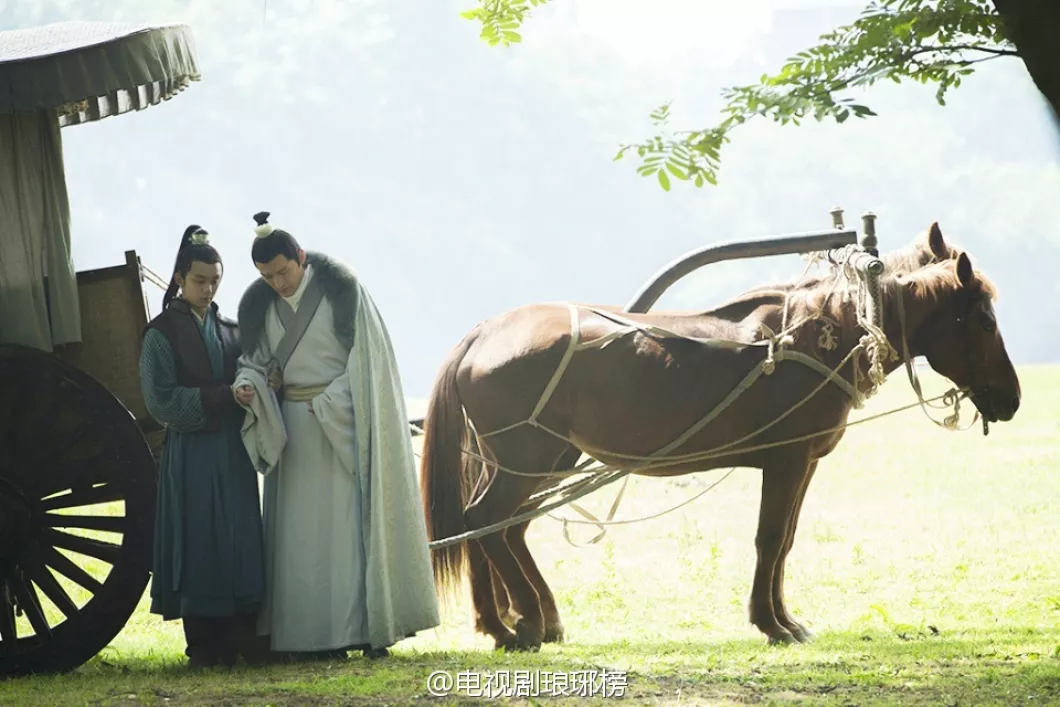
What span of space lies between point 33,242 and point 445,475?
2073 millimetres

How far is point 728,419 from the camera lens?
19.5 feet

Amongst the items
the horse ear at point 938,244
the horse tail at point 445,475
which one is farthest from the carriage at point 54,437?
the horse ear at point 938,244

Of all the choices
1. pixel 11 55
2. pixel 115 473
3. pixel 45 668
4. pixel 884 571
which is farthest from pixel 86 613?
pixel 884 571

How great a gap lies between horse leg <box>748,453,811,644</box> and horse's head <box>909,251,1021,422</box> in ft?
2.75

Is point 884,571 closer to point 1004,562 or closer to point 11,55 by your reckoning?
point 1004,562

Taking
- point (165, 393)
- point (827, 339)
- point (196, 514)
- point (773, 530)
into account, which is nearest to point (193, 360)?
point (165, 393)

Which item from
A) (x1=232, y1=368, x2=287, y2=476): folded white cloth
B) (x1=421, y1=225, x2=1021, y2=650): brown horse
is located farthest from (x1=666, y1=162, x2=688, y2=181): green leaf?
(x1=232, y1=368, x2=287, y2=476): folded white cloth

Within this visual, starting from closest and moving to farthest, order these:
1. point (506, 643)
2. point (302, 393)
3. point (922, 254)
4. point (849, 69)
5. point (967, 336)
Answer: point (849, 69), point (302, 393), point (506, 643), point (967, 336), point (922, 254)

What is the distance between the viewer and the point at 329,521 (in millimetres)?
5312

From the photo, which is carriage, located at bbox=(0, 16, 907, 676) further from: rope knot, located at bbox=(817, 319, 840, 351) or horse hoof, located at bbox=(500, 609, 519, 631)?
rope knot, located at bbox=(817, 319, 840, 351)

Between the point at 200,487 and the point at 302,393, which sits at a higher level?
the point at 302,393

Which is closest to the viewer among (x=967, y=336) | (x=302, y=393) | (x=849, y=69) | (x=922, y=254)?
(x=849, y=69)

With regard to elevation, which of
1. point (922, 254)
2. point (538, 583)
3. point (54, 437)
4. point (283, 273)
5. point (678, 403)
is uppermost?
point (283, 273)

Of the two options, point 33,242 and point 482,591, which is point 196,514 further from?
point 482,591
